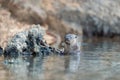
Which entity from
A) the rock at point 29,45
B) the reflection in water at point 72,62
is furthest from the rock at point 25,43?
the reflection in water at point 72,62

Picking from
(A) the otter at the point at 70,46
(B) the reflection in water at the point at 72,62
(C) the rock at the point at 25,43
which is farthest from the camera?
(A) the otter at the point at 70,46

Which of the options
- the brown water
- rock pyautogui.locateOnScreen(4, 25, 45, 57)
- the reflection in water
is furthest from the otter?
rock pyautogui.locateOnScreen(4, 25, 45, 57)

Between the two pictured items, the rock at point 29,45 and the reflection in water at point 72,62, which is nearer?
the reflection in water at point 72,62

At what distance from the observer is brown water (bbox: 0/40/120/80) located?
983 centimetres

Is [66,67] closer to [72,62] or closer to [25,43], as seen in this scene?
[72,62]

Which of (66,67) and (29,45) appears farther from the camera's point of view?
(29,45)

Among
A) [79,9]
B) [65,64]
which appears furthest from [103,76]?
[79,9]

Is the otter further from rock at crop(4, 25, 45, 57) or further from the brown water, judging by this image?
rock at crop(4, 25, 45, 57)

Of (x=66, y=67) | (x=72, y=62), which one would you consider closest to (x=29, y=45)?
(x=72, y=62)

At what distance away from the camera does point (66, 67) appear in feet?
37.0

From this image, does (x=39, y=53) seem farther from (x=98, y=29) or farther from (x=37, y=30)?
(x=98, y=29)

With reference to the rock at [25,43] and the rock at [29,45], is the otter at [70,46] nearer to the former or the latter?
the rock at [29,45]

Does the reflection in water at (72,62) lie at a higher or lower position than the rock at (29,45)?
lower

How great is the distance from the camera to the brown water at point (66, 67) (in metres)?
9.83
